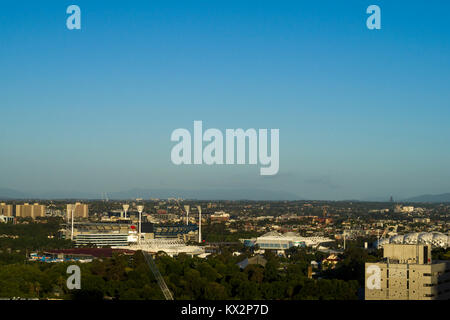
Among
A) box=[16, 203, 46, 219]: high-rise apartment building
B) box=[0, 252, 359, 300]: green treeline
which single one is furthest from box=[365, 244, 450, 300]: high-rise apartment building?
box=[16, 203, 46, 219]: high-rise apartment building

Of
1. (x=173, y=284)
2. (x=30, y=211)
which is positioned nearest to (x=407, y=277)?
(x=173, y=284)

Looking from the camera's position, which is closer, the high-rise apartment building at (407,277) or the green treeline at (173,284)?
the high-rise apartment building at (407,277)

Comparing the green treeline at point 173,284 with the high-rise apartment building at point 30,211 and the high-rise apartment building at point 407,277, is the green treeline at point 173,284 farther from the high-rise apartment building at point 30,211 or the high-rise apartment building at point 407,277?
the high-rise apartment building at point 30,211

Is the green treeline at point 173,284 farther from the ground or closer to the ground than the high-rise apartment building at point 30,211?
closer to the ground

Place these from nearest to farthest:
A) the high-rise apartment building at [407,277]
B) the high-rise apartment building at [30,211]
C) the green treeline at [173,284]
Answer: the high-rise apartment building at [407,277]
the green treeline at [173,284]
the high-rise apartment building at [30,211]

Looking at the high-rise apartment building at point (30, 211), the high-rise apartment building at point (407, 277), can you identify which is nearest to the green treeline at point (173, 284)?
the high-rise apartment building at point (407, 277)
